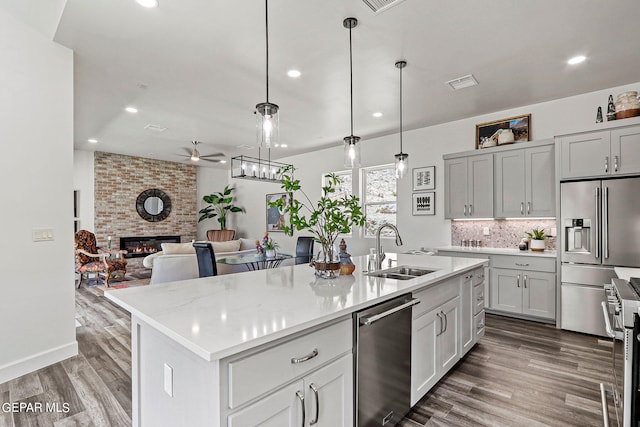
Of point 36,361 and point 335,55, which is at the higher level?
point 335,55

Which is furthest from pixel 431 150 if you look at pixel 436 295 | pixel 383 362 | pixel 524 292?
pixel 383 362

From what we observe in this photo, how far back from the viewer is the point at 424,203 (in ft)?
17.6

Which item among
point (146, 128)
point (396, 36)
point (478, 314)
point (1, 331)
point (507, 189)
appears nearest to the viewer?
point (1, 331)

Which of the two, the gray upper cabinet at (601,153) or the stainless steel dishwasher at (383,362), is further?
the gray upper cabinet at (601,153)

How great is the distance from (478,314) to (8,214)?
166 inches

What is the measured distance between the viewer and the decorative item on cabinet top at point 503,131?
14.4 feet

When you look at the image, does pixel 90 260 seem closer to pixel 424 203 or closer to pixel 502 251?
pixel 424 203

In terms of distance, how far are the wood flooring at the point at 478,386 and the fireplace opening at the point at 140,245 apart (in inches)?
178

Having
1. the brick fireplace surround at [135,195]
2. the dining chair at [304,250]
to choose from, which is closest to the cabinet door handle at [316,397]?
the dining chair at [304,250]

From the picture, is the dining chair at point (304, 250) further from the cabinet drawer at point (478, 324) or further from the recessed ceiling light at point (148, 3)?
the recessed ceiling light at point (148, 3)

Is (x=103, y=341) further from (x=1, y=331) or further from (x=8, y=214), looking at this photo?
(x=8, y=214)

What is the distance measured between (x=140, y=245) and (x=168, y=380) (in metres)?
7.85

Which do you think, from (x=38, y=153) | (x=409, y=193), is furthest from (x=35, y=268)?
(x=409, y=193)

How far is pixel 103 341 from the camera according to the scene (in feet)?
10.9
